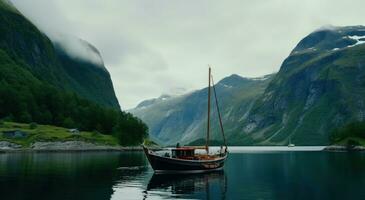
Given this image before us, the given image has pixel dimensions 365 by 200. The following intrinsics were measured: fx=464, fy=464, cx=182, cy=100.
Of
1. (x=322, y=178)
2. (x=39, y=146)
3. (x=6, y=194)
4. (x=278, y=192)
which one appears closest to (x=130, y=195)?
(x=6, y=194)

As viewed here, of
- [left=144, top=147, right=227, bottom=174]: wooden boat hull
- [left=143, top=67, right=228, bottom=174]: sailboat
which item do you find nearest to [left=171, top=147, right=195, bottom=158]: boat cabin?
[left=143, top=67, right=228, bottom=174]: sailboat

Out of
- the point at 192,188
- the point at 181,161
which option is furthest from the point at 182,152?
the point at 192,188

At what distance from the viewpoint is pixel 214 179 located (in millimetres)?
84125

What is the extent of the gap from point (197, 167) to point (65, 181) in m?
35.3

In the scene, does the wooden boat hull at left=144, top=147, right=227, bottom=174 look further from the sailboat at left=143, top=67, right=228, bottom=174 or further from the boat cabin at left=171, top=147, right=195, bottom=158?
the boat cabin at left=171, top=147, right=195, bottom=158

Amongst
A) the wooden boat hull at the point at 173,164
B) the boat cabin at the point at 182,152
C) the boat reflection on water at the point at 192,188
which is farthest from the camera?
the boat cabin at the point at 182,152

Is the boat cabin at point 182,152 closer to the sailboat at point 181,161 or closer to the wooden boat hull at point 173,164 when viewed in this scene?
the sailboat at point 181,161

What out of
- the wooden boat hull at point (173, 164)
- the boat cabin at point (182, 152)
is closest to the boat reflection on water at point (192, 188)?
the wooden boat hull at point (173, 164)

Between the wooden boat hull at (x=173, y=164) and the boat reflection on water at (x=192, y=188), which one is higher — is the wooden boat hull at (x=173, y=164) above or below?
above

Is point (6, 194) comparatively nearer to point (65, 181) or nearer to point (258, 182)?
point (65, 181)

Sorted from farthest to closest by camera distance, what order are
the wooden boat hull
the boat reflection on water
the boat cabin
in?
the boat cabin < the wooden boat hull < the boat reflection on water

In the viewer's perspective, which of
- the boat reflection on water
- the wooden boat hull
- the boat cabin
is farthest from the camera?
the boat cabin

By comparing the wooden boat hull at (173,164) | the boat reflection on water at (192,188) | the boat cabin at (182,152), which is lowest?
the boat reflection on water at (192,188)

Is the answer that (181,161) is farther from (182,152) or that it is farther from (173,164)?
(182,152)
